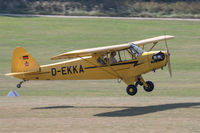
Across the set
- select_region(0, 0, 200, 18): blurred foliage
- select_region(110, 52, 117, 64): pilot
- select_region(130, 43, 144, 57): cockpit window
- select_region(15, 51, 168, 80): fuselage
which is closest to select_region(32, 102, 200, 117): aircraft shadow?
select_region(15, 51, 168, 80): fuselage

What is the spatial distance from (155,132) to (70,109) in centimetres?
562

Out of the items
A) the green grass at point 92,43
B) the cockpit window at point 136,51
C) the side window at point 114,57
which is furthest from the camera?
the green grass at point 92,43

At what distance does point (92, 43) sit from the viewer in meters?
48.1

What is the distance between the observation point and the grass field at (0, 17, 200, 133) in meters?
16.2

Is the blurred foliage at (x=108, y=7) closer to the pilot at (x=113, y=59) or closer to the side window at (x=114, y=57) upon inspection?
the side window at (x=114, y=57)

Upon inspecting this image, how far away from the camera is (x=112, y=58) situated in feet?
69.4

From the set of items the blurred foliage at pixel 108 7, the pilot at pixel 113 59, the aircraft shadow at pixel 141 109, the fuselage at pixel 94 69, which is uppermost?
the blurred foliage at pixel 108 7

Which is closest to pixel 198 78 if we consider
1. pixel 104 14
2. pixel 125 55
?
pixel 125 55

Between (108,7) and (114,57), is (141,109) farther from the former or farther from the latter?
(108,7)

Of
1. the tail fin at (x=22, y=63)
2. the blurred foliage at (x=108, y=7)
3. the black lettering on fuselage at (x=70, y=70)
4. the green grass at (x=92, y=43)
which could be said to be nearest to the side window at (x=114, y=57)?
the black lettering on fuselage at (x=70, y=70)

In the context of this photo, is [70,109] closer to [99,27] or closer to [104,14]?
[99,27]

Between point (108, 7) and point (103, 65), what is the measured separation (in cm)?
4459

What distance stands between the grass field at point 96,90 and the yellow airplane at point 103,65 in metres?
1.24

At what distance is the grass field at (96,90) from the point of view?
A: 16214mm
